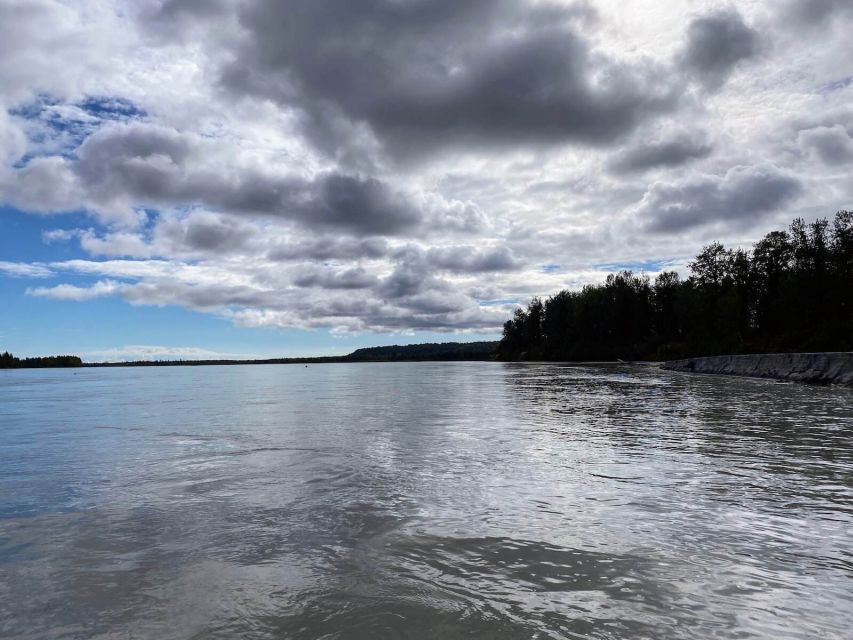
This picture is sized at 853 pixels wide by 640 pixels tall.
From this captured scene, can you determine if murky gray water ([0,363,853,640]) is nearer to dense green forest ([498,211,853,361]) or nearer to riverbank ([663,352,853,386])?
riverbank ([663,352,853,386])

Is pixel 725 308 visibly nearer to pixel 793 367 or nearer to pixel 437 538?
pixel 793 367

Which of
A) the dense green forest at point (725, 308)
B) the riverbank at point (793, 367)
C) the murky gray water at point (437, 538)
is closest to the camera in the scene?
the murky gray water at point (437, 538)

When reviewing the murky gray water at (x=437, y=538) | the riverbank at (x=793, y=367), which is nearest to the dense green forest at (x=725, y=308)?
the riverbank at (x=793, y=367)

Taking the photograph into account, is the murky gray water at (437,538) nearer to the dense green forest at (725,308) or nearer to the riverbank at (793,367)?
the riverbank at (793,367)

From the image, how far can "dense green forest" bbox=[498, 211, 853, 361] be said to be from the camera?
223ft

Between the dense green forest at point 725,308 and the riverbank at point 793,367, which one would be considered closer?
the riverbank at point 793,367

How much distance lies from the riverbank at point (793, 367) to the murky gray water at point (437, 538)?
25.1 metres

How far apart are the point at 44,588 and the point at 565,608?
4892 mm

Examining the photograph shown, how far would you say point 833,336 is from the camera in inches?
2419

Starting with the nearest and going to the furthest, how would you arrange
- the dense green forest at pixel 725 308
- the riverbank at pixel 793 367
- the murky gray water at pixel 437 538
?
the murky gray water at pixel 437 538, the riverbank at pixel 793 367, the dense green forest at pixel 725 308

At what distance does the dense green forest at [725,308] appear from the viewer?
67.9 m

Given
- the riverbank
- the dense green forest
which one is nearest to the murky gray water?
the riverbank

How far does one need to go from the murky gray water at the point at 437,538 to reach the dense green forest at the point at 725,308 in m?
64.8

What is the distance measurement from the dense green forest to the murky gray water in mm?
64754
